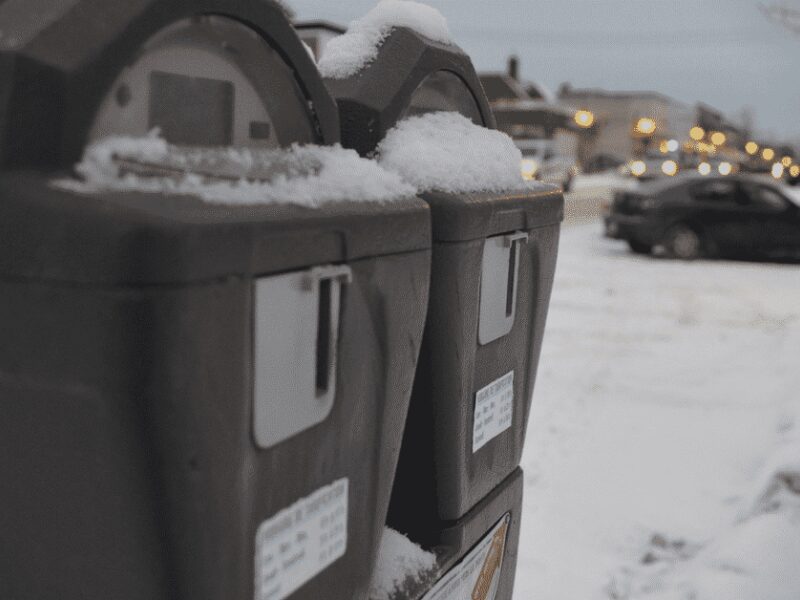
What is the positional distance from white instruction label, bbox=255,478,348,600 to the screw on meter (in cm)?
48

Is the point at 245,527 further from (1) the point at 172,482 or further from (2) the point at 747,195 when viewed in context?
(2) the point at 747,195

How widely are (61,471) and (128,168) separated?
1.07 feet

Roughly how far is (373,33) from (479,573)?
1.06m

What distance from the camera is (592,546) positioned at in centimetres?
325

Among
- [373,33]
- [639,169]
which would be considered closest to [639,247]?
[373,33]

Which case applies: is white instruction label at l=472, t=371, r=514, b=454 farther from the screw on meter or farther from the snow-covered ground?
the snow-covered ground

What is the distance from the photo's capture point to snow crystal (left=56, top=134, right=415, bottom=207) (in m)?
0.93

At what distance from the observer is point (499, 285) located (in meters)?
1.65

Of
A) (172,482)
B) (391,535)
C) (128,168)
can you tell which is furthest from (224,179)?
(391,535)

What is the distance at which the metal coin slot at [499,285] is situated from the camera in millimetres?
1589

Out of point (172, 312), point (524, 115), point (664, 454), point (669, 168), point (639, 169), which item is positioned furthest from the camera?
point (524, 115)

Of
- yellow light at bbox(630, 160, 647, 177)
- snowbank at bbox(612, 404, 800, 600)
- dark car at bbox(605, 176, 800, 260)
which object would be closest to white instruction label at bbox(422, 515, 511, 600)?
snowbank at bbox(612, 404, 800, 600)

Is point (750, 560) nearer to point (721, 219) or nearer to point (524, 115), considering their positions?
point (721, 219)

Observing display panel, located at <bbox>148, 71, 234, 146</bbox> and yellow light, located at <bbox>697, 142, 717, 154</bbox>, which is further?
yellow light, located at <bbox>697, 142, 717, 154</bbox>
